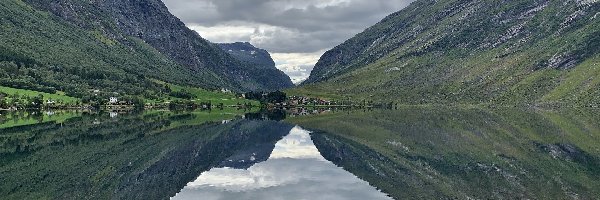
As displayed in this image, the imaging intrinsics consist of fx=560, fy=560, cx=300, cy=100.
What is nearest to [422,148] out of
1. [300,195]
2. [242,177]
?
[242,177]

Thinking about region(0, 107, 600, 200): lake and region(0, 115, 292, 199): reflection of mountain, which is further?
region(0, 115, 292, 199): reflection of mountain

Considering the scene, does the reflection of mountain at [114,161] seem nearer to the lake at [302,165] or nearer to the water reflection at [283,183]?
the lake at [302,165]

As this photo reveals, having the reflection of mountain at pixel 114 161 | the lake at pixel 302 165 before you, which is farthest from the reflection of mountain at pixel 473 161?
the reflection of mountain at pixel 114 161

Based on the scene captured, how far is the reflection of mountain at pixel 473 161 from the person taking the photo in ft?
184

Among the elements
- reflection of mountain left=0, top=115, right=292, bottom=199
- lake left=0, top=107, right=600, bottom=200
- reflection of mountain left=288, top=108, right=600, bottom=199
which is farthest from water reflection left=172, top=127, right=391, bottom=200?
reflection of mountain left=0, top=115, right=292, bottom=199

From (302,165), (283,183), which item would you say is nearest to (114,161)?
(302,165)

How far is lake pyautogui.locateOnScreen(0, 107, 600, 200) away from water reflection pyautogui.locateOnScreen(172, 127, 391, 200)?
11cm

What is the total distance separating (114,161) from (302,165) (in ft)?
→ 86.6

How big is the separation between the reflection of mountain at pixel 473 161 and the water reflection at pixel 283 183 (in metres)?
2.68

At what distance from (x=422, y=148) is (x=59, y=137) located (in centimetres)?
7287

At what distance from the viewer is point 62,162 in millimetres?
76875

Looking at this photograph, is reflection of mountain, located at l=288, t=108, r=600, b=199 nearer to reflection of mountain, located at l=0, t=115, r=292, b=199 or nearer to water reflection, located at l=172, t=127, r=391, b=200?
water reflection, located at l=172, t=127, r=391, b=200

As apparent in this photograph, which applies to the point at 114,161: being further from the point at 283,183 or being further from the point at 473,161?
the point at 473,161

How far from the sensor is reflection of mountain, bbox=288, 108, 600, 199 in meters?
56.0
